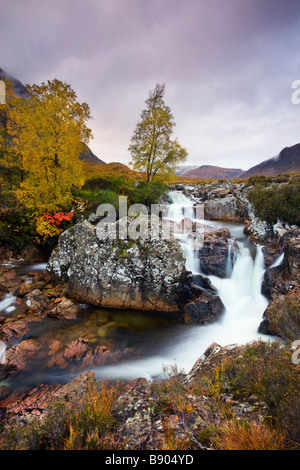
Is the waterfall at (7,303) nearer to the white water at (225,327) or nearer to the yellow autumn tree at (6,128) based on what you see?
the white water at (225,327)

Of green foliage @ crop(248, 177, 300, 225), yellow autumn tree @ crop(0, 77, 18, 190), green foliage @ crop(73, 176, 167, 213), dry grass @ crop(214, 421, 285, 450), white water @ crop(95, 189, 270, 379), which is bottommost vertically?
white water @ crop(95, 189, 270, 379)

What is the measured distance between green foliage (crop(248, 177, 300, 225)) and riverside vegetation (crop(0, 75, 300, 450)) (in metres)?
0.07

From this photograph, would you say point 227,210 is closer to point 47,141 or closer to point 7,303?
point 47,141

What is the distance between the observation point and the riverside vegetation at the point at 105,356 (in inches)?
105

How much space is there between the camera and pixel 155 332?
8484mm

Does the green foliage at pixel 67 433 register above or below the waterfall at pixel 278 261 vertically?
below

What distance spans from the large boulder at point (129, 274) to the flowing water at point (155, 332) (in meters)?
0.62

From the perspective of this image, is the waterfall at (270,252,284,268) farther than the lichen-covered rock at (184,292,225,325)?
Yes

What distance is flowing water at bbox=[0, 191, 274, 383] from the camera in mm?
6824

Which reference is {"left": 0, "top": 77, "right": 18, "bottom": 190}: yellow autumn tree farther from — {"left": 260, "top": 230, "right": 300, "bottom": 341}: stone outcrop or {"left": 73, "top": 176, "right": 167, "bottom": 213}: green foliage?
{"left": 260, "top": 230, "right": 300, "bottom": 341}: stone outcrop

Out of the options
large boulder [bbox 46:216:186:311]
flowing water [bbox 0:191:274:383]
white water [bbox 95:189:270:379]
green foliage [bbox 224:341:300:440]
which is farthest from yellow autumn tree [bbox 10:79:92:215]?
green foliage [bbox 224:341:300:440]

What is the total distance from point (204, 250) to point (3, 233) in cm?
1357

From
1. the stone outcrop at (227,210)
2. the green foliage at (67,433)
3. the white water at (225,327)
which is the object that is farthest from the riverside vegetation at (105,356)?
the stone outcrop at (227,210)

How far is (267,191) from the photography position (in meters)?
15.5
